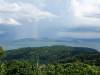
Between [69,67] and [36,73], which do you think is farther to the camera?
[69,67]

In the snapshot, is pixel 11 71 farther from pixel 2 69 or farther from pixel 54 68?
pixel 54 68

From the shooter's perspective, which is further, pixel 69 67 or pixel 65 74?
pixel 69 67

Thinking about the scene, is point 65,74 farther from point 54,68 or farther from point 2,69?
point 2,69

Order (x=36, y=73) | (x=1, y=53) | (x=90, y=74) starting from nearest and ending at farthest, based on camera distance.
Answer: (x=36, y=73)
(x=90, y=74)
(x=1, y=53)

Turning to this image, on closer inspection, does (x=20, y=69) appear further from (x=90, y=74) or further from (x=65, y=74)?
(x=90, y=74)

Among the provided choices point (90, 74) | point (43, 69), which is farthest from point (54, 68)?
point (90, 74)

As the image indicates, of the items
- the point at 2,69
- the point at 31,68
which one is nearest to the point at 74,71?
the point at 31,68

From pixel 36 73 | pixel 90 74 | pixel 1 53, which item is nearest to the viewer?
pixel 36 73
